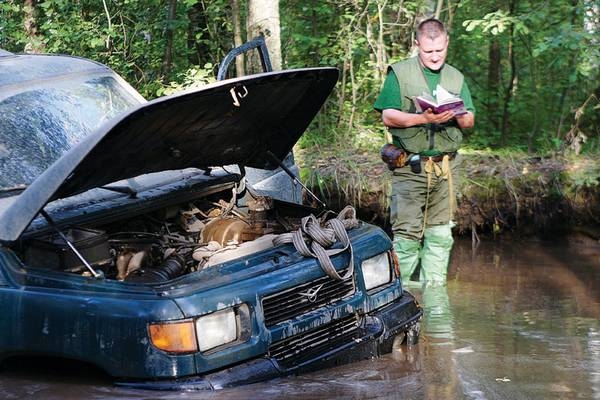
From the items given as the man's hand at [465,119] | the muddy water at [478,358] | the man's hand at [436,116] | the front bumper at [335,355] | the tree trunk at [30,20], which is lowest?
the muddy water at [478,358]

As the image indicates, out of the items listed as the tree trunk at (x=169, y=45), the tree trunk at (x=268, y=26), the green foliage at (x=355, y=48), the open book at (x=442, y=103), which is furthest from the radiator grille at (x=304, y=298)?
the tree trunk at (x=169, y=45)

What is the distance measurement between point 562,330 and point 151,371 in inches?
124

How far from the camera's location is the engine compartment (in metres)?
4.59

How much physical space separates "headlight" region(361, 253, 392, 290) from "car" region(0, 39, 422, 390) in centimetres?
1

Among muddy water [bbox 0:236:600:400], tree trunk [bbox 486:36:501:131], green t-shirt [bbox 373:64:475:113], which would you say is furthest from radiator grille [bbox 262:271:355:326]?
tree trunk [bbox 486:36:501:131]

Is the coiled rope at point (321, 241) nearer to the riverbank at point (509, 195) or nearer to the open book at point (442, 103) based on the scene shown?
the open book at point (442, 103)

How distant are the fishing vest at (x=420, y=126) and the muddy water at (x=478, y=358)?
1.16m

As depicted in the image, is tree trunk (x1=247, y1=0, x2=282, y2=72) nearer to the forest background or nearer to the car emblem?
the forest background

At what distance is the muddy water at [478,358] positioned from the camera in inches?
175

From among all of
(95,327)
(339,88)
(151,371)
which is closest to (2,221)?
(95,327)

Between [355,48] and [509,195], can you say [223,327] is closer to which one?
[509,195]

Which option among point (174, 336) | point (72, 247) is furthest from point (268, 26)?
point (174, 336)

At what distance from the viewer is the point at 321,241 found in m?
4.87

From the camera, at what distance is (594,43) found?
10.6 m
